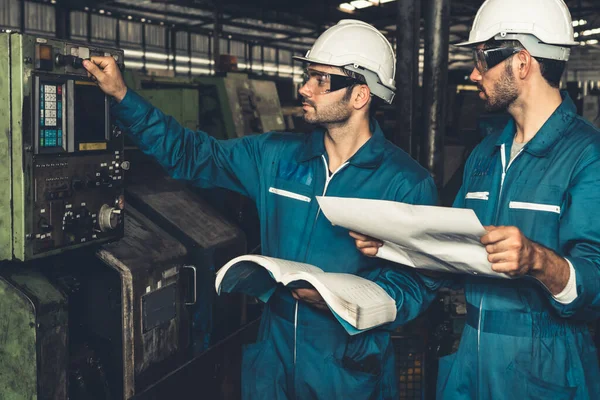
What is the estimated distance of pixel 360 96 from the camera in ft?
6.04

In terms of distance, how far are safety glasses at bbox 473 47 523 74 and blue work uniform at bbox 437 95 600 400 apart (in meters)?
0.18

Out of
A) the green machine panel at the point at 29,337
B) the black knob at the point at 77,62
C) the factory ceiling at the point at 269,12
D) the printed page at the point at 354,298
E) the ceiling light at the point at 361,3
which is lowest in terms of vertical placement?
the green machine panel at the point at 29,337

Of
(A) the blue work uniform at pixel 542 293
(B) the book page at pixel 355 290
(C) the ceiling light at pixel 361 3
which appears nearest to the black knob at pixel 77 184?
(B) the book page at pixel 355 290

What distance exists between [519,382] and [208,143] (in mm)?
1071

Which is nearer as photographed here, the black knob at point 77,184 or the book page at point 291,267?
the book page at point 291,267

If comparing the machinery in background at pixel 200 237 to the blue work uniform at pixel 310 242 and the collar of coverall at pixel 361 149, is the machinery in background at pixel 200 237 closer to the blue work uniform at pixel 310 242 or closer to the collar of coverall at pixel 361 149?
the blue work uniform at pixel 310 242

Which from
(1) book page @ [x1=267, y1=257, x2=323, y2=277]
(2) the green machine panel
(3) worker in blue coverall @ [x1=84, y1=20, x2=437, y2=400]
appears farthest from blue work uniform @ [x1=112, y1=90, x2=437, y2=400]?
(2) the green machine panel

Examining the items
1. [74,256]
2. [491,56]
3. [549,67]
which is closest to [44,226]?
[74,256]

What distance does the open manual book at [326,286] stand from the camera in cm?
139

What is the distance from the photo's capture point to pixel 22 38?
1618 millimetres

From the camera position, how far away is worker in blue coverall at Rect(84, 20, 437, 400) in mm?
1660

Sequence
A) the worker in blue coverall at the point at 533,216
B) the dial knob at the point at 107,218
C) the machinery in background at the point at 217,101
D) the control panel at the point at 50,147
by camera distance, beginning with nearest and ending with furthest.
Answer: the worker in blue coverall at the point at 533,216 < the control panel at the point at 50,147 < the dial knob at the point at 107,218 < the machinery in background at the point at 217,101

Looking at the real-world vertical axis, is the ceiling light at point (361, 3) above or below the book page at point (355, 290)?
above

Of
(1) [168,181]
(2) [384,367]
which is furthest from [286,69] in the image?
(2) [384,367]
